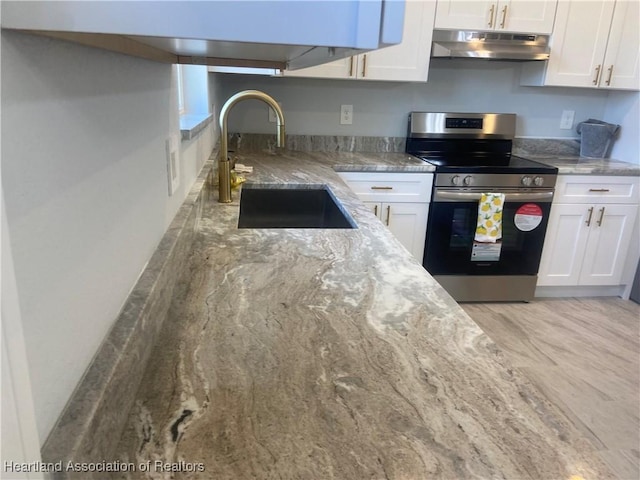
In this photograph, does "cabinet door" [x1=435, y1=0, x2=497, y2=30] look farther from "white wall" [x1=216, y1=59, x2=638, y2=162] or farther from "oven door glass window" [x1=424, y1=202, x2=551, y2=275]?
"oven door glass window" [x1=424, y1=202, x2=551, y2=275]

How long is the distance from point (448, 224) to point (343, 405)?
93.8 inches

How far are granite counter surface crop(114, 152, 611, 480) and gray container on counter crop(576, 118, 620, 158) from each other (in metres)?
2.87

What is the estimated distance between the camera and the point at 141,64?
0.87 m

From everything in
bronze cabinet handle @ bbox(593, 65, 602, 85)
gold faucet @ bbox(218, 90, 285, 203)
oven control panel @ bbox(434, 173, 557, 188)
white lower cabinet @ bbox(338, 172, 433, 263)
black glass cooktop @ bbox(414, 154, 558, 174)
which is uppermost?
bronze cabinet handle @ bbox(593, 65, 602, 85)

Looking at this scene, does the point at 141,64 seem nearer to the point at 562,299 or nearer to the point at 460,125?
the point at 460,125

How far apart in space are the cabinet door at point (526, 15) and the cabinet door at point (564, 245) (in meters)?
1.11

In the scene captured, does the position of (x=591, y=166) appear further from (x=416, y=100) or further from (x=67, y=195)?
(x=67, y=195)

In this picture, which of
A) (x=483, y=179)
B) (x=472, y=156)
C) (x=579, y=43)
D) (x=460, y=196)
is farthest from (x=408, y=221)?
(x=579, y=43)

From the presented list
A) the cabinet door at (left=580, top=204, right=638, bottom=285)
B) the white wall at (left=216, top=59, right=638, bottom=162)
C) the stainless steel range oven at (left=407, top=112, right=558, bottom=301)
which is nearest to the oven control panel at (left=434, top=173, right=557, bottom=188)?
the stainless steel range oven at (left=407, top=112, right=558, bottom=301)

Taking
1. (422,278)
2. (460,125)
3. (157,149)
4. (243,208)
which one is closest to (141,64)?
(157,149)

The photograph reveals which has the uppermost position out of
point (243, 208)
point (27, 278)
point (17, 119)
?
point (17, 119)

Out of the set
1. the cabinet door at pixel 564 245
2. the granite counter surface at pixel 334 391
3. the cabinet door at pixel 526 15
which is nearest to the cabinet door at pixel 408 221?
the cabinet door at pixel 564 245

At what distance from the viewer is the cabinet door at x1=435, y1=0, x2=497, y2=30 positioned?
2.83 m

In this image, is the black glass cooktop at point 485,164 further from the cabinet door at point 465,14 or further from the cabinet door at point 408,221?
the cabinet door at point 465,14
